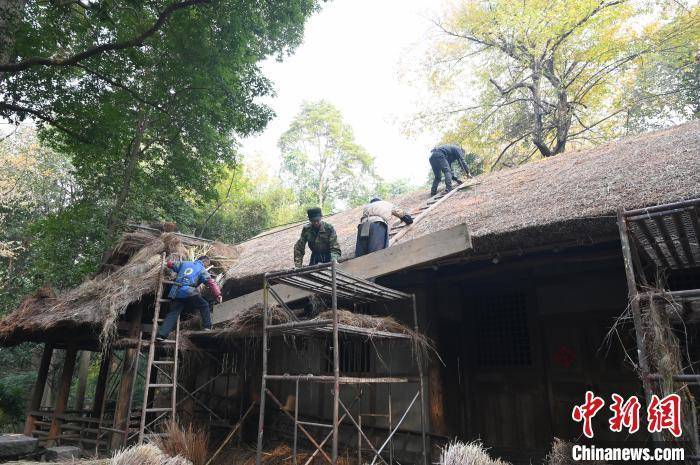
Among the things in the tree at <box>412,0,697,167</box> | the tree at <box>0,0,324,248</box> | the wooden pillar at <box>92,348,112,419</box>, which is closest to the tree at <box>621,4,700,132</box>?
the tree at <box>412,0,697,167</box>

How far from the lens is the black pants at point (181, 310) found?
23.1 feet

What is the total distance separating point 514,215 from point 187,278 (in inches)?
196

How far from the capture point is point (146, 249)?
8.66m

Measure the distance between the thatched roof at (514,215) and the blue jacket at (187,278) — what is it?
576 mm

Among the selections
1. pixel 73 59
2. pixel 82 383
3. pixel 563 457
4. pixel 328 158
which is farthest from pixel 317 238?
pixel 328 158

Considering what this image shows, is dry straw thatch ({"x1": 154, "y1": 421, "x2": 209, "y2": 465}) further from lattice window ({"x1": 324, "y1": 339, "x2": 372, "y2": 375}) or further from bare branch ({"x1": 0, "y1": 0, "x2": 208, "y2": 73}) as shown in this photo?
bare branch ({"x1": 0, "y1": 0, "x2": 208, "y2": 73})

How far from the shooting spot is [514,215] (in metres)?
5.26

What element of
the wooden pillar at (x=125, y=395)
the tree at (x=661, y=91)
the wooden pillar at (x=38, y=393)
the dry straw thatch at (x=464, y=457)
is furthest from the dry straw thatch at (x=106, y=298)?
the tree at (x=661, y=91)

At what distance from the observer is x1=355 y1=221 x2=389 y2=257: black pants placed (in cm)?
614

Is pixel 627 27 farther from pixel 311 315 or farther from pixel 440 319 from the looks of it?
pixel 311 315

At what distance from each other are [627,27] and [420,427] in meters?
13.9

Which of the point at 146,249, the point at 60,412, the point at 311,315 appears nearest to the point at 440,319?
the point at 311,315

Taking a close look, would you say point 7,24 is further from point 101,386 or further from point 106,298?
point 101,386

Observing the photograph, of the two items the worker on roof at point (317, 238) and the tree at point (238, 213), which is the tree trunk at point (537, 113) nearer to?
the worker on roof at point (317, 238)
